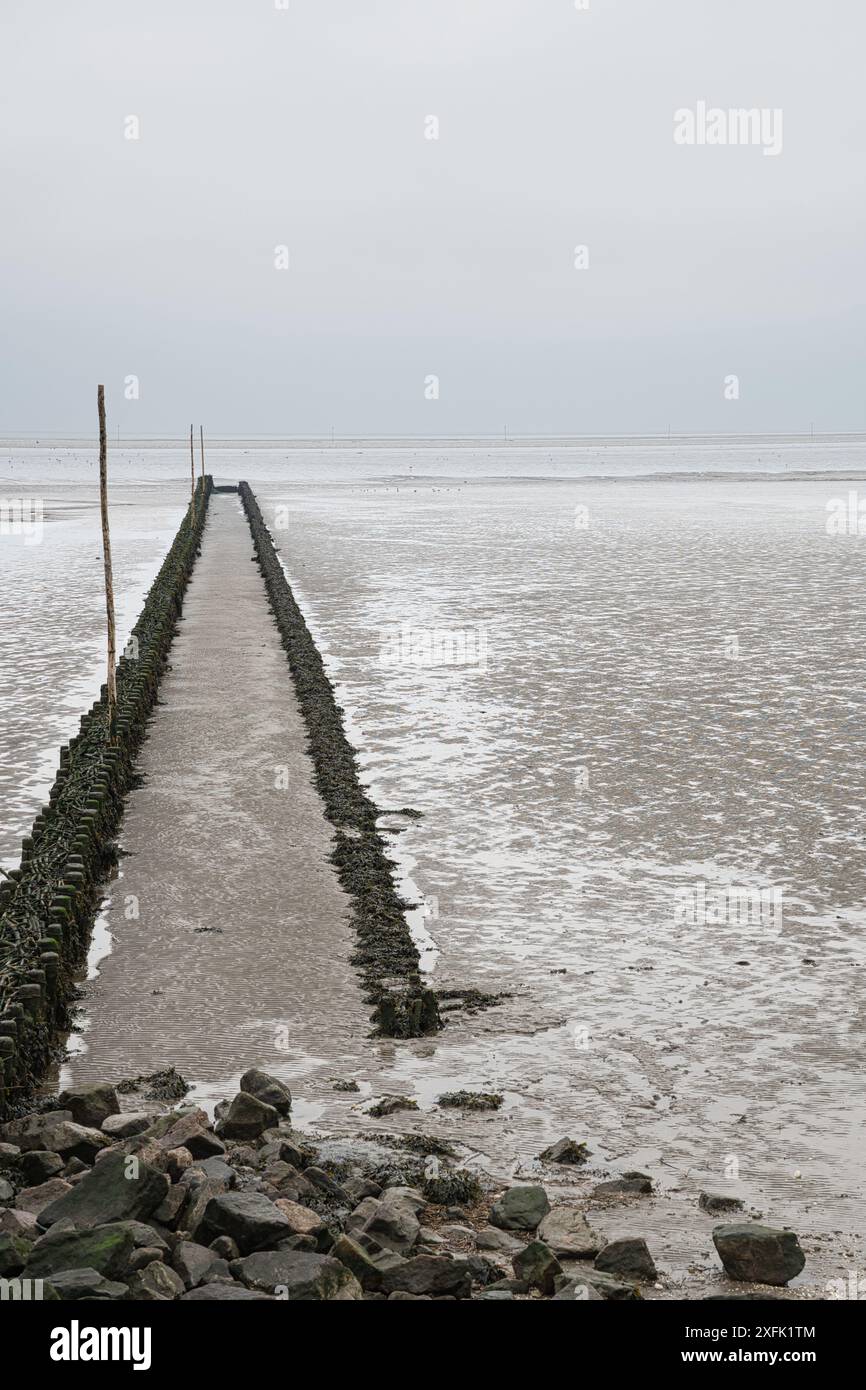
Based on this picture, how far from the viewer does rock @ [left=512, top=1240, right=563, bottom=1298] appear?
18.5ft

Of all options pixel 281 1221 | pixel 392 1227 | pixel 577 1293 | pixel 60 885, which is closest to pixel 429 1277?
pixel 392 1227

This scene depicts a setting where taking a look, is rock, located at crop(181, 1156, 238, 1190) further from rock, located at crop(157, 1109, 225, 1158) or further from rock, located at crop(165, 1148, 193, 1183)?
rock, located at crop(157, 1109, 225, 1158)

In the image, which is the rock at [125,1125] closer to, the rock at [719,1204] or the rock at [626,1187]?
the rock at [626,1187]

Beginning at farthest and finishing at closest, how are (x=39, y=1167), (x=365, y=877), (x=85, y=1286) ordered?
(x=365, y=877), (x=39, y=1167), (x=85, y=1286)

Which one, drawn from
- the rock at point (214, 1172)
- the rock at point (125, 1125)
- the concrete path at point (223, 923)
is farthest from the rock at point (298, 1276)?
the concrete path at point (223, 923)

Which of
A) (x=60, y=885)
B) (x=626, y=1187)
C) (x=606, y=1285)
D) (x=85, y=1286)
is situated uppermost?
(x=60, y=885)

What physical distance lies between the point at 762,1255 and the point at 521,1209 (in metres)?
1.06

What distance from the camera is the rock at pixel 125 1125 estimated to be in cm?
696

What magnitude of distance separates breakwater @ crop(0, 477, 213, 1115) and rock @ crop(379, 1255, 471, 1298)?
8.30 feet

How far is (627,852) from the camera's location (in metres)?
11.8

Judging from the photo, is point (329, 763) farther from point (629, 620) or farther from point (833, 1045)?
point (629, 620)

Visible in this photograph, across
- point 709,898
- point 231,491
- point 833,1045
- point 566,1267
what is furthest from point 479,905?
point 231,491

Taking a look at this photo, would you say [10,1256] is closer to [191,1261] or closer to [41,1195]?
[191,1261]

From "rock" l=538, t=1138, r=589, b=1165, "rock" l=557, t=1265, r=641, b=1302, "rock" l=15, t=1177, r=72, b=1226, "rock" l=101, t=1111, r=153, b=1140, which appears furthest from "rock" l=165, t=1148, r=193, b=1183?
"rock" l=557, t=1265, r=641, b=1302
